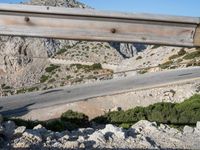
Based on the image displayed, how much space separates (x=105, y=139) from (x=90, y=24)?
7536 millimetres

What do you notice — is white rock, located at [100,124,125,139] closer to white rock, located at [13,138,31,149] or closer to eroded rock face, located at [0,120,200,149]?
eroded rock face, located at [0,120,200,149]

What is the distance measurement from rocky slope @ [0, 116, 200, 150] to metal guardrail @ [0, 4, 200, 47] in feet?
21.5

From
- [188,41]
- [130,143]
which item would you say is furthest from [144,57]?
[188,41]

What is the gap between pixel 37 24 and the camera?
385 cm

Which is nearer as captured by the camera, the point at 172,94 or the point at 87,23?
the point at 87,23

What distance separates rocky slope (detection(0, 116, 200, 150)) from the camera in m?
10.6

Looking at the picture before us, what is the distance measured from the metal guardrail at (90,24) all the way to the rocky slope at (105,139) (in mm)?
6555

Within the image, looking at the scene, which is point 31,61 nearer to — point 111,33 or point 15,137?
point 15,137

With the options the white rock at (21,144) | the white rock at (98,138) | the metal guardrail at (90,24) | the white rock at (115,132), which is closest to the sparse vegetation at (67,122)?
the white rock at (115,132)

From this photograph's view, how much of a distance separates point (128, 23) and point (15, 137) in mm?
7547

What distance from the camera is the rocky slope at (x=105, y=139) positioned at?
1056 cm

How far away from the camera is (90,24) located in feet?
12.7

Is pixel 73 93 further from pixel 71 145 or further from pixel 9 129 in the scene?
pixel 71 145

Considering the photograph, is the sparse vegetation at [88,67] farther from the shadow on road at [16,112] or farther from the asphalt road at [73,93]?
the shadow on road at [16,112]
